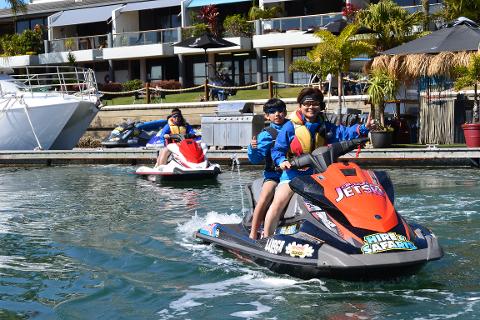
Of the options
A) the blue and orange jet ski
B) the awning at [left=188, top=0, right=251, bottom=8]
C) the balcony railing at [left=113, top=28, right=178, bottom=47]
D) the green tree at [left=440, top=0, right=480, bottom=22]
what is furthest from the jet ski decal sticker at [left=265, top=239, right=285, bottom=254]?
the balcony railing at [left=113, top=28, right=178, bottom=47]

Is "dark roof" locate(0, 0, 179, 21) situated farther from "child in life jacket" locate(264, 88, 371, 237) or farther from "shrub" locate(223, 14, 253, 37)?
"child in life jacket" locate(264, 88, 371, 237)

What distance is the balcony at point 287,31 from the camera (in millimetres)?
38000

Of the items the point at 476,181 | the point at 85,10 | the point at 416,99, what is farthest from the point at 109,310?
→ the point at 85,10

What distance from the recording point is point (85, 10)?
48656 millimetres

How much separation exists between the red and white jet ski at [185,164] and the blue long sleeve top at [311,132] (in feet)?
28.9

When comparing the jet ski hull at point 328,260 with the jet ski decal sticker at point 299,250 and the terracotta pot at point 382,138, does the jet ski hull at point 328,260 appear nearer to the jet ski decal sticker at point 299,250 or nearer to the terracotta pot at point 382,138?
the jet ski decal sticker at point 299,250

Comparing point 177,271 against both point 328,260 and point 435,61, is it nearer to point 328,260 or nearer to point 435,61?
point 328,260

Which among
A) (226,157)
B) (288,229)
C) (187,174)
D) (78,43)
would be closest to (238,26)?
(78,43)

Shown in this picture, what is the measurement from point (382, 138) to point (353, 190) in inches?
558

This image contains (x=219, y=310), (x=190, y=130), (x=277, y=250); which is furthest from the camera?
(x=190, y=130)

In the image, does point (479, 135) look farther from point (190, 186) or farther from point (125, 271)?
point (125, 271)

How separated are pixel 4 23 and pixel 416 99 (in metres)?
37.8

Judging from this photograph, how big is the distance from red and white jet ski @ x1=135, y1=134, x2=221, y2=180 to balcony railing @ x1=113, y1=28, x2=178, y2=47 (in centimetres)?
2636

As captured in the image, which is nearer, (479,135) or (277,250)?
(277,250)
